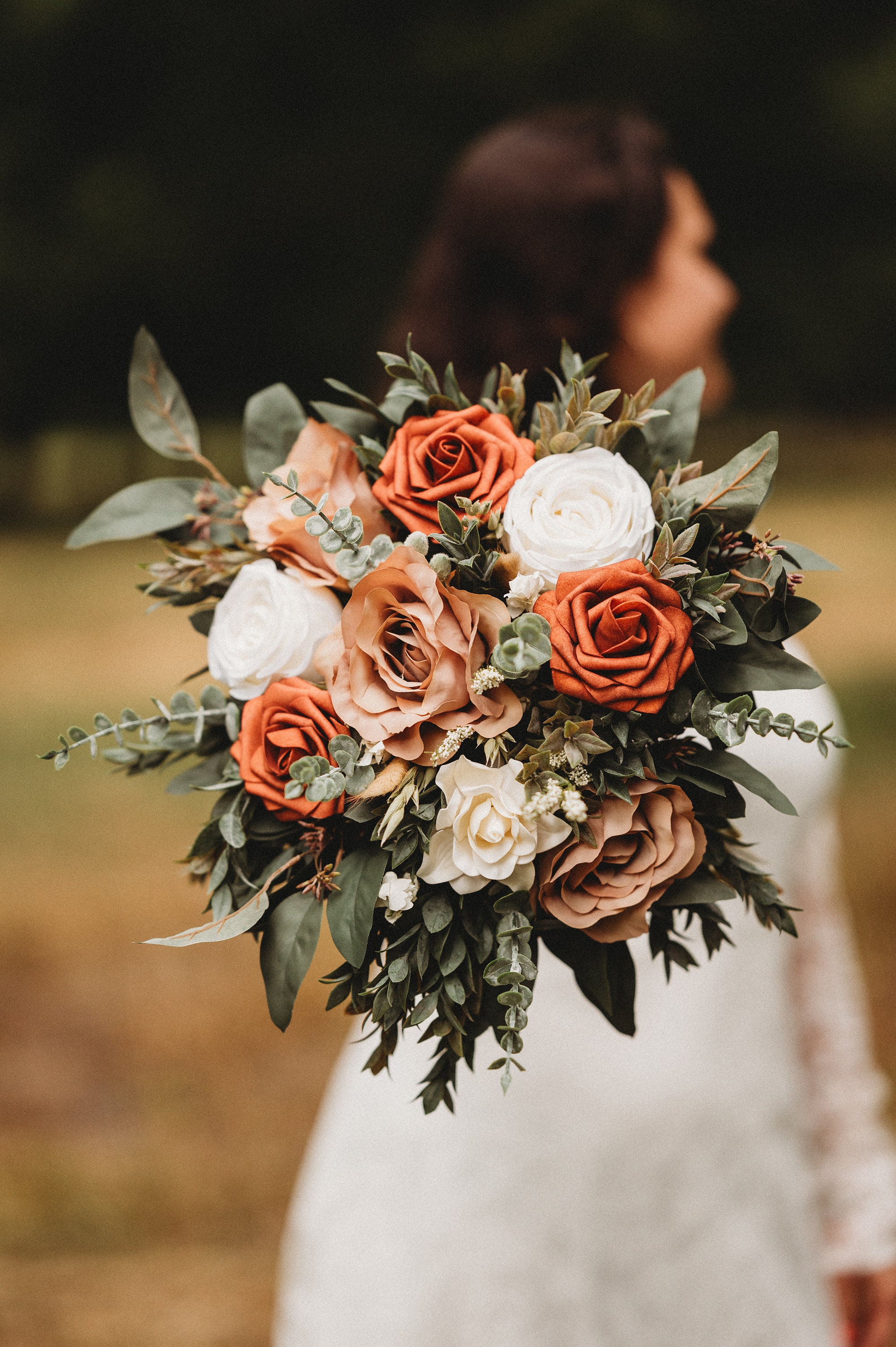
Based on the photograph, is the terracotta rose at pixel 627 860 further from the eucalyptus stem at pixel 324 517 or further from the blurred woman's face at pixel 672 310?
the blurred woman's face at pixel 672 310

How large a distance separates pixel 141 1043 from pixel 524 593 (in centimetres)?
332

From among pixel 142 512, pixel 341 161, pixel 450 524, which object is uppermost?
pixel 341 161

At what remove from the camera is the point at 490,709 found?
30.8 inches

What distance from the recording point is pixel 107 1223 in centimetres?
290

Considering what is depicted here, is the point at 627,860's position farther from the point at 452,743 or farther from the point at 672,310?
the point at 672,310

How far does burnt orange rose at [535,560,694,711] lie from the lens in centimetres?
75

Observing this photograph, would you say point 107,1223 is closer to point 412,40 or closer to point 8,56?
point 8,56

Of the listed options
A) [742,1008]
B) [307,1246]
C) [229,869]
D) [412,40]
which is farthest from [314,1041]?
[412,40]

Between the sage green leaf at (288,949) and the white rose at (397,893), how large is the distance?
6cm

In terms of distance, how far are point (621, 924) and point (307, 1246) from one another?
3.10ft

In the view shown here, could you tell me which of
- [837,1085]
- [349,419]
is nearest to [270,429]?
[349,419]

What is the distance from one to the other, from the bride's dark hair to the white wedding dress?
617mm

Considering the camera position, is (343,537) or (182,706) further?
(182,706)

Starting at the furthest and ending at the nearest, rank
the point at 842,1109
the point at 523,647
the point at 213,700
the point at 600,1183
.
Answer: the point at 842,1109 < the point at 600,1183 < the point at 213,700 < the point at 523,647
